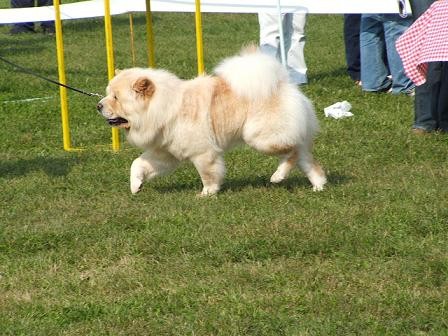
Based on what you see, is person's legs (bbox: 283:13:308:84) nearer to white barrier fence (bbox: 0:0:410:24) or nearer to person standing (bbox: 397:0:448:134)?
white barrier fence (bbox: 0:0:410:24)

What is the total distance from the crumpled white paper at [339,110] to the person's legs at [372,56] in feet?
4.03

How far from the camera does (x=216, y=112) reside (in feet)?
23.2

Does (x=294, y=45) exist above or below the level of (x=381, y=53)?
above

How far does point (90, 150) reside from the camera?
9.20m

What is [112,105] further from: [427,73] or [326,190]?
[427,73]

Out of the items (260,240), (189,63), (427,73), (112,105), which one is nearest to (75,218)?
(112,105)

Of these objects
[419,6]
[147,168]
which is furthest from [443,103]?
[147,168]

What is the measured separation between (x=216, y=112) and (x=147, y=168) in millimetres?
687

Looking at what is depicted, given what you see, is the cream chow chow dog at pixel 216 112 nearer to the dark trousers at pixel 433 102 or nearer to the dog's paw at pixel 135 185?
the dog's paw at pixel 135 185

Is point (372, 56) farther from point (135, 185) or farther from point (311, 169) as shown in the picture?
point (135, 185)

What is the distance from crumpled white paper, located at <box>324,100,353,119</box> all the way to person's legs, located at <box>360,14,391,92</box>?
1229mm

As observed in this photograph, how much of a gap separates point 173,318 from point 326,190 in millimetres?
2569

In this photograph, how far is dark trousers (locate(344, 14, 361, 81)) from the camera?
12.9 meters

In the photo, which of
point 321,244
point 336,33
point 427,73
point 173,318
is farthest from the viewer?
point 336,33
